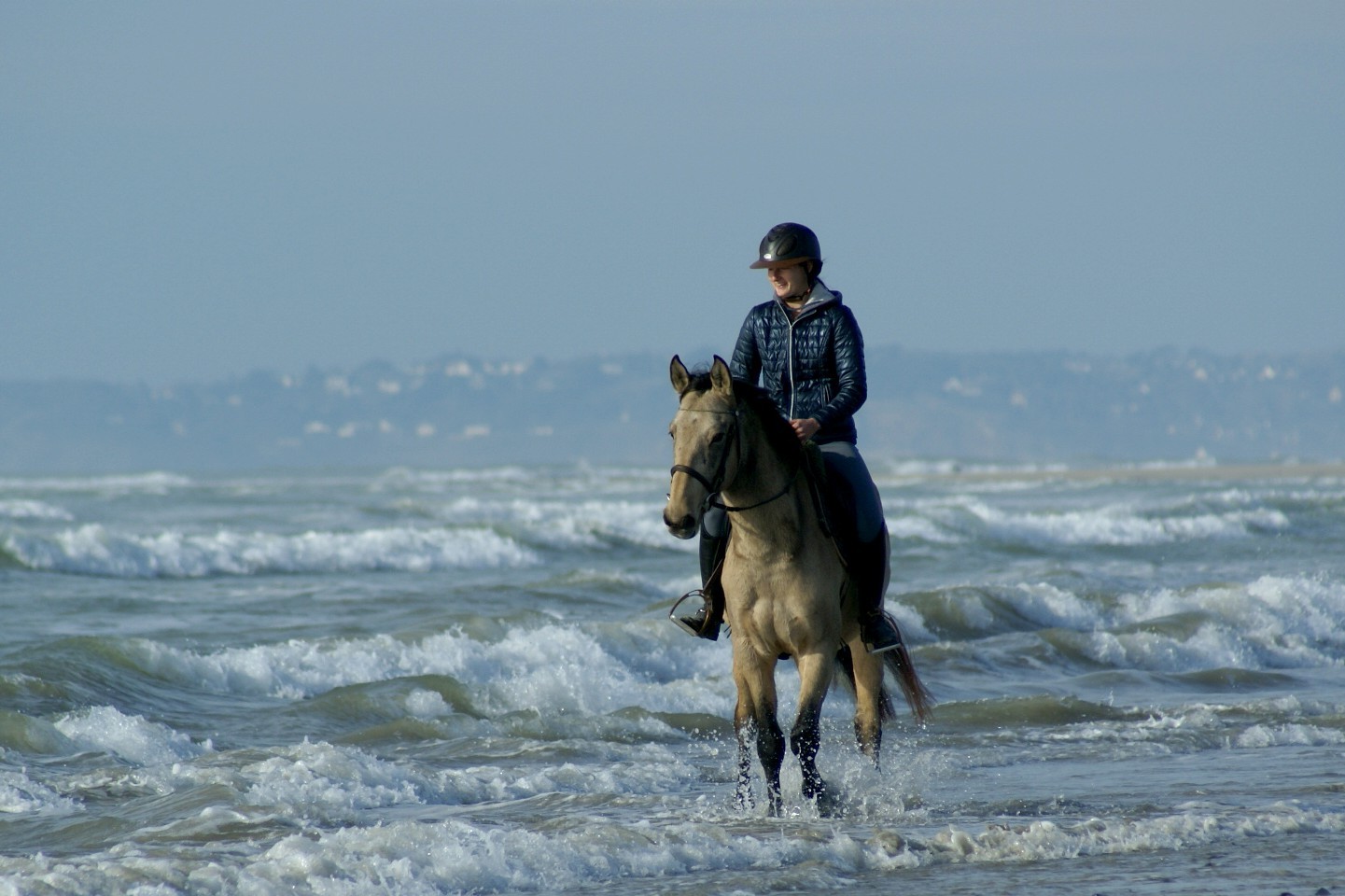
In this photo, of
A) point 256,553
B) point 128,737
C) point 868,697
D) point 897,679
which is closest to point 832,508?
point 868,697

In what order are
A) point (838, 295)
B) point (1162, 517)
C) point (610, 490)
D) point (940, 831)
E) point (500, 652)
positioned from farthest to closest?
1. point (610, 490)
2. point (1162, 517)
3. point (500, 652)
4. point (838, 295)
5. point (940, 831)

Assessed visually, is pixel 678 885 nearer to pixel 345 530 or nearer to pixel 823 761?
pixel 823 761

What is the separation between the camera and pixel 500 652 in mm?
13547

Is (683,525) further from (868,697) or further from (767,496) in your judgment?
(868,697)

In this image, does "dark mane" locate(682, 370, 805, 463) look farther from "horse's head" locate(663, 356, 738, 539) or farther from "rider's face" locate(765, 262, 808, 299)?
"rider's face" locate(765, 262, 808, 299)

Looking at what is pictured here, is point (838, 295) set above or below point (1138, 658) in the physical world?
above

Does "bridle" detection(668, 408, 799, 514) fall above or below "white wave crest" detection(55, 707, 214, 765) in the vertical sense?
above

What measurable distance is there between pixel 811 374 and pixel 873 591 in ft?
3.49

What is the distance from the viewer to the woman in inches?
286

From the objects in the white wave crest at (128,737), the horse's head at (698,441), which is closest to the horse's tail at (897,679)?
the horse's head at (698,441)

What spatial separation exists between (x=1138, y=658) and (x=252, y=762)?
8667 millimetres

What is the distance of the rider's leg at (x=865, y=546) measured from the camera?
24.0 feet

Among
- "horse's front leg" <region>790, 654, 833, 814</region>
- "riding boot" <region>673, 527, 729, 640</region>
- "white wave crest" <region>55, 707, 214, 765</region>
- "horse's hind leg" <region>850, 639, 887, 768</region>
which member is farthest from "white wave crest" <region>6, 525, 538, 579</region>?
"horse's front leg" <region>790, 654, 833, 814</region>

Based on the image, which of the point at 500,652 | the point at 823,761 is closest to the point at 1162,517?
the point at 500,652
